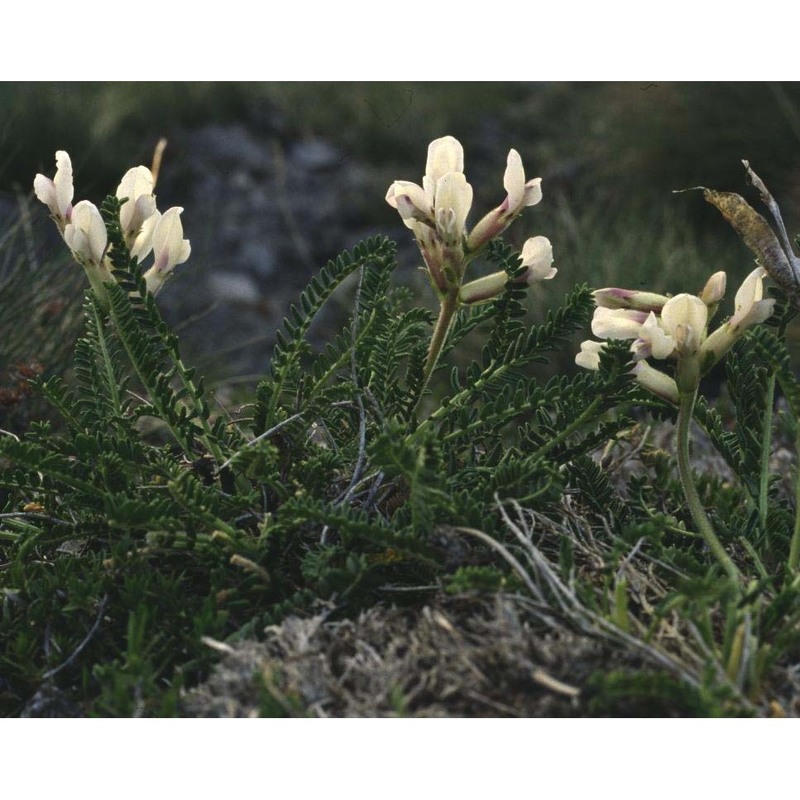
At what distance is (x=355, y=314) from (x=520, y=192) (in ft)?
1.01

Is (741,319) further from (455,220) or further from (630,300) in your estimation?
(455,220)

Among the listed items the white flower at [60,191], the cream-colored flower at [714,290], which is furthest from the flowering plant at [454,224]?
the white flower at [60,191]

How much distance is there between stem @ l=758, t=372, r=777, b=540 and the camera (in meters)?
1.52

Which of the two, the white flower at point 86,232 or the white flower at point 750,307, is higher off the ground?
the white flower at point 86,232

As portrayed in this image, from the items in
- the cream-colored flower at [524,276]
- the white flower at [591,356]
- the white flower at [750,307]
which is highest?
the cream-colored flower at [524,276]

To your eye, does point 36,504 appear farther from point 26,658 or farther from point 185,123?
point 185,123

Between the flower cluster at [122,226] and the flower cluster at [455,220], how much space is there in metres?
0.33

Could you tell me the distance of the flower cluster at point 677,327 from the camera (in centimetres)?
142

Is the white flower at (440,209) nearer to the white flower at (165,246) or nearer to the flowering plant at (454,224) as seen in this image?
the flowering plant at (454,224)

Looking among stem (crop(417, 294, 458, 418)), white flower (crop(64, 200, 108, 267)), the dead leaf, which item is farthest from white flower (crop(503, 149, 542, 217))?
white flower (crop(64, 200, 108, 267))

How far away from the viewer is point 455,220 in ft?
4.82

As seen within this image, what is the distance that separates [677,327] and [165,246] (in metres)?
0.73

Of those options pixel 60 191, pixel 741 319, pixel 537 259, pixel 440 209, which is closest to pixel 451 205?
pixel 440 209

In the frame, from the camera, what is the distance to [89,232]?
1515 mm
